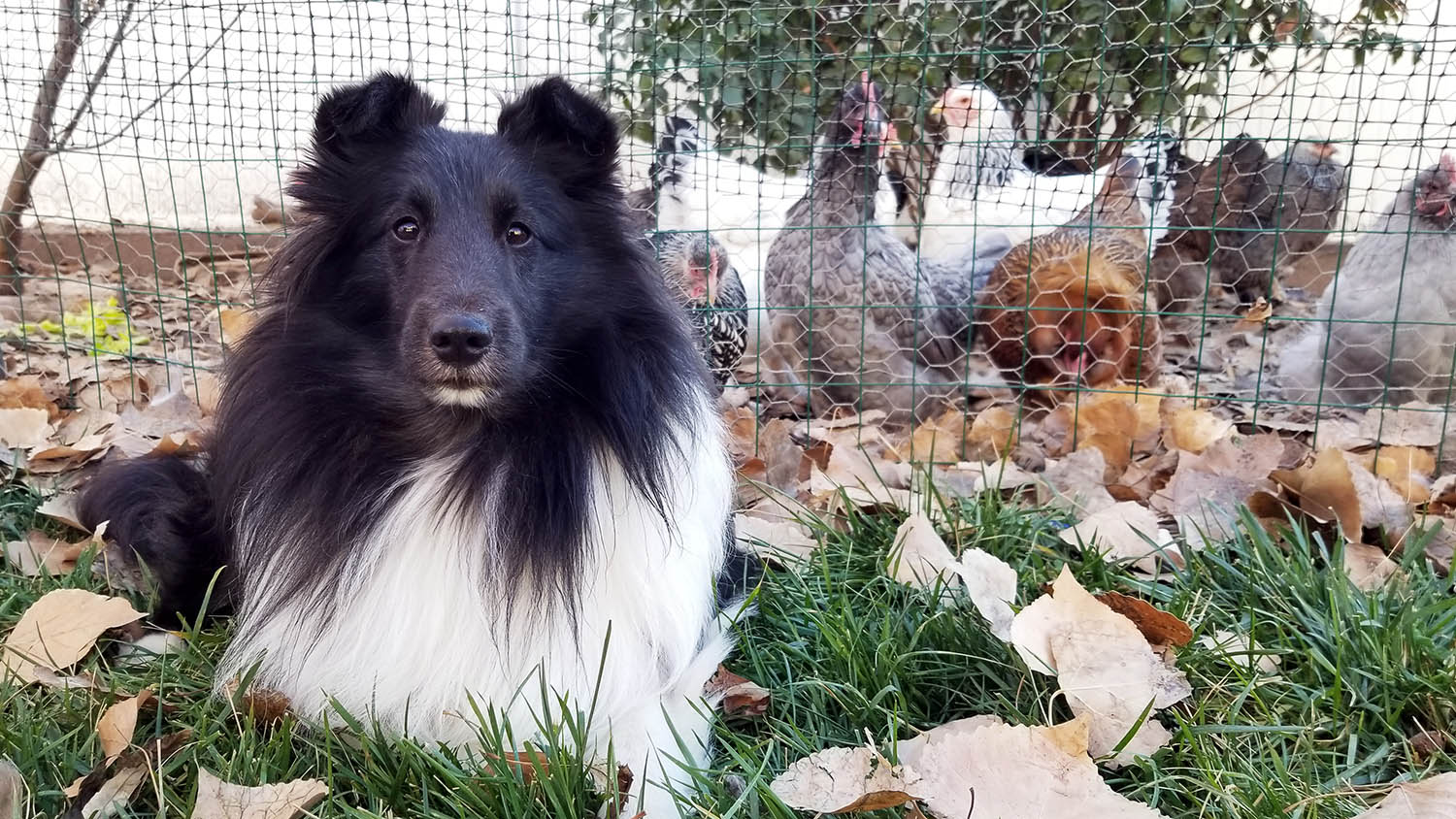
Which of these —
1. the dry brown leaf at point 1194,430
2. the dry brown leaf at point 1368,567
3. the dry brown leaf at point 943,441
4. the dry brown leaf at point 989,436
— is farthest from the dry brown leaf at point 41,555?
the dry brown leaf at point 1194,430

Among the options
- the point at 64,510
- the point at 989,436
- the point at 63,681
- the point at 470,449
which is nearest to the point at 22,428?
the point at 64,510

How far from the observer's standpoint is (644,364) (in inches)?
80.8

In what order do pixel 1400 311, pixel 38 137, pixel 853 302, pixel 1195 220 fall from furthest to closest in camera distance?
pixel 1195 220 → pixel 38 137 → pixel 853 302 → pixel 1400 311

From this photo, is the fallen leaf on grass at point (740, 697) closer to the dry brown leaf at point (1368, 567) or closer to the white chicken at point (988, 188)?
the dry brown leaf at point (1368, 567)

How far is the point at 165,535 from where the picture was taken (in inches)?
93.8

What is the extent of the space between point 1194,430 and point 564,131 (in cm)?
234

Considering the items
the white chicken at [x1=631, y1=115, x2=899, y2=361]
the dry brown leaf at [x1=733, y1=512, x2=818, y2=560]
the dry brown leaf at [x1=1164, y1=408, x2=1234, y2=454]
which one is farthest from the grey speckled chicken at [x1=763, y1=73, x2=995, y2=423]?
the dry brown leaf at [x1=733, y1=512, x2=818, y2=560]

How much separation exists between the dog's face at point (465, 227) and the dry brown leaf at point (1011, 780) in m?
0.99

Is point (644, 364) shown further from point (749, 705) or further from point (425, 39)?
point (425, 39)

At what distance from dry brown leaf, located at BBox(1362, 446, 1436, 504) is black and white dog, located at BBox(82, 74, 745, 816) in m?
2.13

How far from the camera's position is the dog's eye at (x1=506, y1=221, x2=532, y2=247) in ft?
6.48

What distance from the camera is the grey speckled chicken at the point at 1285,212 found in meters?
4.67

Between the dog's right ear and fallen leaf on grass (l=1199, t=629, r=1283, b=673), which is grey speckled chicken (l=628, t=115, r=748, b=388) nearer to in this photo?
the dog's right ear

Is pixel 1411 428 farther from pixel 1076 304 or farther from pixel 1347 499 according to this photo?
pixel 1076 304
